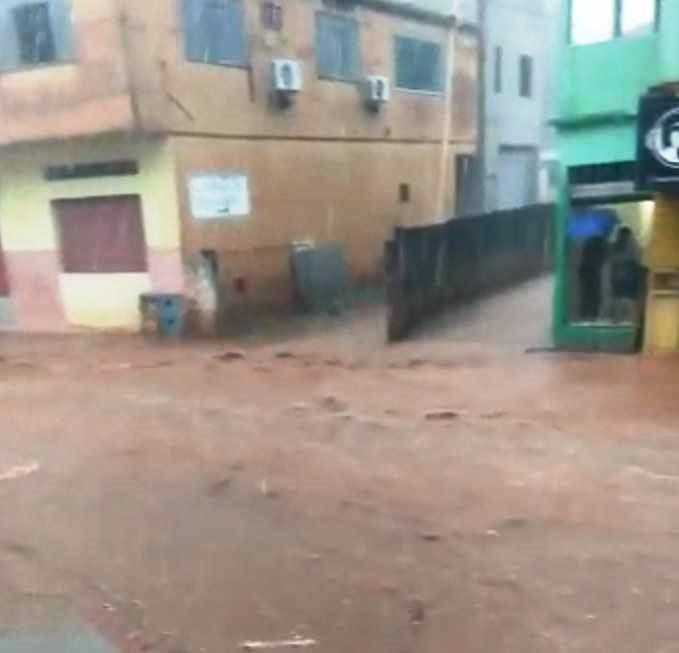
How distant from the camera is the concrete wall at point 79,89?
1300 centimetres

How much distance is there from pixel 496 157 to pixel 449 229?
8450 mm

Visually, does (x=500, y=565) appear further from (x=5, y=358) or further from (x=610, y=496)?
(x=5, y=358)

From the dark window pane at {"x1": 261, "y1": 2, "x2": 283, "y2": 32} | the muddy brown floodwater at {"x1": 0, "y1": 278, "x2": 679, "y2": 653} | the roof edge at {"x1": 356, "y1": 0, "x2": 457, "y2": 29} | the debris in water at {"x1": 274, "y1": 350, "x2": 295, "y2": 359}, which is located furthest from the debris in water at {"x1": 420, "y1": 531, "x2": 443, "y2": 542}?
the roof edge at {"x1": 356, "y1": 0, "x2": 457, "y2": 29}

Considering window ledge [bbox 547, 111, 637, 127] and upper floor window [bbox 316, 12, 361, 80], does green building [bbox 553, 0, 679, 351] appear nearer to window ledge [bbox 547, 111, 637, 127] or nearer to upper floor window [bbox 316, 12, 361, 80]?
window ledge [bbox 547, 111, 637, 127]

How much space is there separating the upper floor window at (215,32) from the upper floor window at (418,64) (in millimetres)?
5035

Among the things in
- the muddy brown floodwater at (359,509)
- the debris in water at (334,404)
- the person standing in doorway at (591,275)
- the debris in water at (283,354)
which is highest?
the person standing in doorway at (591,275)

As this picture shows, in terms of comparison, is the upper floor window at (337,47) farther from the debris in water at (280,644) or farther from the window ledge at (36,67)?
the debris in water at (280,644)

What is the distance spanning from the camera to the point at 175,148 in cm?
1389

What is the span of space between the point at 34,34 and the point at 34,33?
0.01m

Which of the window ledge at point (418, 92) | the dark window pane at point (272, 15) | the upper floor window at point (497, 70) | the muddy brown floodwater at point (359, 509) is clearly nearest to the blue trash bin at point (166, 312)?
the muddy brown floodwater at point (359, 509)

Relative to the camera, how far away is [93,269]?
15.1 metres

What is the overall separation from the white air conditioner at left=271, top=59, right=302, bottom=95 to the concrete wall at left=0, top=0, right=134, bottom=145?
3211 mm

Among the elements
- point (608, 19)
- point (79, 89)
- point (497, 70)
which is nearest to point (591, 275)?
point (608, 19)

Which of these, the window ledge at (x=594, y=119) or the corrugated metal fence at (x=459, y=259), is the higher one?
the window ledge at (x=594, y=119)
